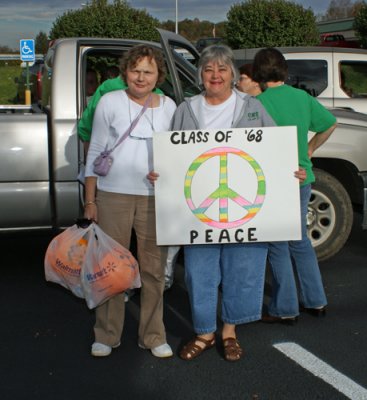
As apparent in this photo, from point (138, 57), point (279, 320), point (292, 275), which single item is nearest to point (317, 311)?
point (279, 320)

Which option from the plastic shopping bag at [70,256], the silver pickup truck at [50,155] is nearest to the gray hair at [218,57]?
the plastic shopping bag at [70,256]

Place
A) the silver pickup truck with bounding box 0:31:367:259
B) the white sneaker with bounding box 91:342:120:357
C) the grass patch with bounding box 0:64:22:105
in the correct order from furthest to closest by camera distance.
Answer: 1. the grass patch with bounding box 0:64:22:105
2. the silver pickup truck with bounding box 0:31:367:259
3. the white sneaker with bounding box 91:342:120:357

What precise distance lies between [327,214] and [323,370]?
2.17m

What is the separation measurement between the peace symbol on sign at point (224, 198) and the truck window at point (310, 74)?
5004mm

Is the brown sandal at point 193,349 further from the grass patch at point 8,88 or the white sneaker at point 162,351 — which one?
the grass patch at point 8,88

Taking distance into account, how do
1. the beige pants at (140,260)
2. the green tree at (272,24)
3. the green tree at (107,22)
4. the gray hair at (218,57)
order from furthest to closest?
the green tree at (272,24) < the green tree at (107,22) < the beige pants at (140,260) < the gray hair at (218,57)

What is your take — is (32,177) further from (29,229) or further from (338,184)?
(338,184)

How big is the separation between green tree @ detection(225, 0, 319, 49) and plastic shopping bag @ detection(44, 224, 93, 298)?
2693 cm

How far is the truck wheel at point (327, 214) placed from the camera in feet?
19.3

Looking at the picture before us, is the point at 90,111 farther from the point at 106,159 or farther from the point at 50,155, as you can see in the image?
the point at 50,155

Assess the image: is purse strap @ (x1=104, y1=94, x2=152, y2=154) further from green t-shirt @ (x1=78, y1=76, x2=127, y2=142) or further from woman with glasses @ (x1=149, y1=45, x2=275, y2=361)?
green t-shirt @ (x1=78, y1=76, x2=127, y2=142)

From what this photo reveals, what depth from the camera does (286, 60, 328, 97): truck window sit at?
8.66 m

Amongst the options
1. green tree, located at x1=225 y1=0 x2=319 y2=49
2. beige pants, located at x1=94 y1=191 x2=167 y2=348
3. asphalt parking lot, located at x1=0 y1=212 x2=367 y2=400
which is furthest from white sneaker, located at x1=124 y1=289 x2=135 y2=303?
→ green tree, located at x1=225 y1=0 x2=319 y2=49

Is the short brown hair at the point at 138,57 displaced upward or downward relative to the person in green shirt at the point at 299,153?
upward
